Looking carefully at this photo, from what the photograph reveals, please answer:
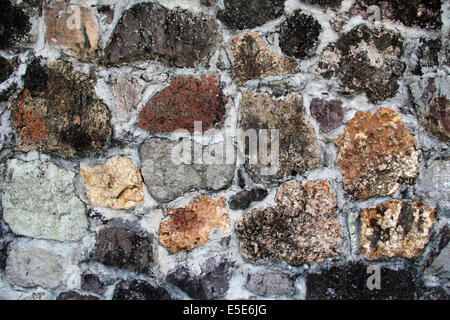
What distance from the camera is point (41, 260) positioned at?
59.1 inches

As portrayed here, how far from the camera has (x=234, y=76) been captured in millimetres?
1374

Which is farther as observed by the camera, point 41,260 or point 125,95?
point 41,260

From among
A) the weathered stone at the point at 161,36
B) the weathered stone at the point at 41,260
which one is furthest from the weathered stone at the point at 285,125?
the weathered stone at the point at 41,260

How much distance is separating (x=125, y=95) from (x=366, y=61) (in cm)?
83

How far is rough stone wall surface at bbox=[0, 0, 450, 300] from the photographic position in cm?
133

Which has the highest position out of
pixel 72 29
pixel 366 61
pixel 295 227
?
pixel 72 29

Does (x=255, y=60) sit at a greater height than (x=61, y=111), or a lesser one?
greater

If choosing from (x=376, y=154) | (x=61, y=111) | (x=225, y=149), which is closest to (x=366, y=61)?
(x=376, y=154)

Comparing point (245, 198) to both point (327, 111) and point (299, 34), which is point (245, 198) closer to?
point (327, 111)

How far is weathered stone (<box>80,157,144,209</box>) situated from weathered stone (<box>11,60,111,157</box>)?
Answer: 0.08 m

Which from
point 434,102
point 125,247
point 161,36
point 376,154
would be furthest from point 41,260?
point 434,102

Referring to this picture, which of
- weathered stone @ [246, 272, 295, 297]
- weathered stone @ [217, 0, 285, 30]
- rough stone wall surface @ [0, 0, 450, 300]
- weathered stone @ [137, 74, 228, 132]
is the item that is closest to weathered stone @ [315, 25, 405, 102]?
rough stone wall surface @ [0, 0, 450, 300]

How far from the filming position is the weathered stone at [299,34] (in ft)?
4.32

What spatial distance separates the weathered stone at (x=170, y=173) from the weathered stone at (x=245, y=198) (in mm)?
62
